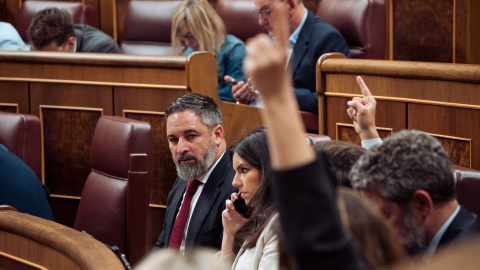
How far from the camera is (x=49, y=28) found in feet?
6.22

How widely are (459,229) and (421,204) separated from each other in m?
0.06

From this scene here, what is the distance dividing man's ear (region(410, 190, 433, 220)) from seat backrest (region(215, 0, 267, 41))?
1.51 metres

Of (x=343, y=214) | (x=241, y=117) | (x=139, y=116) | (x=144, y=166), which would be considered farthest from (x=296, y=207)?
(x=139, y=116)

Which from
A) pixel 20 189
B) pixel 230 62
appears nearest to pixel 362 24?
pixel 230 62

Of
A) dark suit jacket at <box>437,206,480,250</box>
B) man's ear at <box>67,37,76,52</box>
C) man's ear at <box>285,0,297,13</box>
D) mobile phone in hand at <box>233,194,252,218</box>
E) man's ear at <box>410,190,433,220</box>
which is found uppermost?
man's ear at <box>285,0,297,13</box>

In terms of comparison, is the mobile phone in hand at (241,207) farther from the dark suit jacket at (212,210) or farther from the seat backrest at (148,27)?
the seat backrest at (148,27)

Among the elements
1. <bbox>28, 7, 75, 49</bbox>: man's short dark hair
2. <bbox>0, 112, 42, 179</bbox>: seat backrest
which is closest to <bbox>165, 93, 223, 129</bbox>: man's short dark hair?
<bbox>0, 112, 42, 179</bbox>: seat backrest

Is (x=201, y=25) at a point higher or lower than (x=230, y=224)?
higher

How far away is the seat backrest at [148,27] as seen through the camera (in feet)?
7.12

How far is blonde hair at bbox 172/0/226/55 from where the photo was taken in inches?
69.6

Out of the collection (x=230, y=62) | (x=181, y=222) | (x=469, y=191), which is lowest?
(x=181, y=222)

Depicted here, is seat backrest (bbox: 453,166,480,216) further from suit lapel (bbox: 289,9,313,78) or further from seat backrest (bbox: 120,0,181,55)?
seat backrest (bbox: 120,0,181,55)

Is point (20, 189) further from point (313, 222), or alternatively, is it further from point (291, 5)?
point (313, 222)

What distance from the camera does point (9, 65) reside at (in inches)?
68.7
